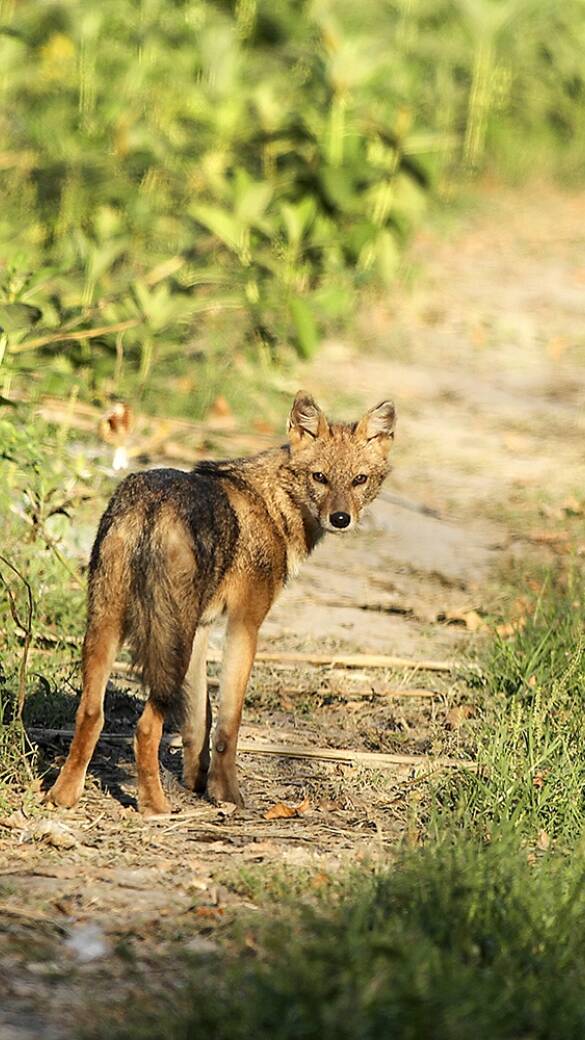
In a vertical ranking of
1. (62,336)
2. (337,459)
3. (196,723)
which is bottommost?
(196,723)

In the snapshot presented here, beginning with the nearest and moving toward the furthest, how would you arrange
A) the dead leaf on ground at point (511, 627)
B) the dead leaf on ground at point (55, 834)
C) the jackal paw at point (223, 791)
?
the dead leaf on ground at point (55, 834)
the jackal paw at point (223, 791)
the dead leaf on ground at point (511, 627)

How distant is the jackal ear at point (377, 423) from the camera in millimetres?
6000

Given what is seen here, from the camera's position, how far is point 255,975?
3369 mm

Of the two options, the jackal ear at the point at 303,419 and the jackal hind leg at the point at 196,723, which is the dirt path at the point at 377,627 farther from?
the jackal ear at the point at 303,419

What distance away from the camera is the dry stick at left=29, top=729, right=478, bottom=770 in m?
5.36

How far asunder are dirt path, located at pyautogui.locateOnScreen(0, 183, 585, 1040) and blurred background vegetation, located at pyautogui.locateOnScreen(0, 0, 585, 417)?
2.68 feet

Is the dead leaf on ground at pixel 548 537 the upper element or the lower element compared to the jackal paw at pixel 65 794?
upper

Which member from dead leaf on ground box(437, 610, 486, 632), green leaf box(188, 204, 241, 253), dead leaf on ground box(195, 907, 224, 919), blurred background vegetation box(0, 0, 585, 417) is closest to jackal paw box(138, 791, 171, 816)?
dead leaf on ground box(195, 907, 224, 919)

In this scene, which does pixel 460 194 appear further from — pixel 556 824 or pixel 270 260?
pixel 556 824

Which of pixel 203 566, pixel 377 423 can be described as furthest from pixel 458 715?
pixel 203 566

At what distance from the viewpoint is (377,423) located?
6047 mm

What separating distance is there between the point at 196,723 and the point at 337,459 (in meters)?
1.15

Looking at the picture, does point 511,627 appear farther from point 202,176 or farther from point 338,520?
point 202,176

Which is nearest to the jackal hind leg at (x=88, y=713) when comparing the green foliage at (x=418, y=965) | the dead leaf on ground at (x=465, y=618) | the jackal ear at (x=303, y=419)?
the green foliage at (x=418, y=965)
